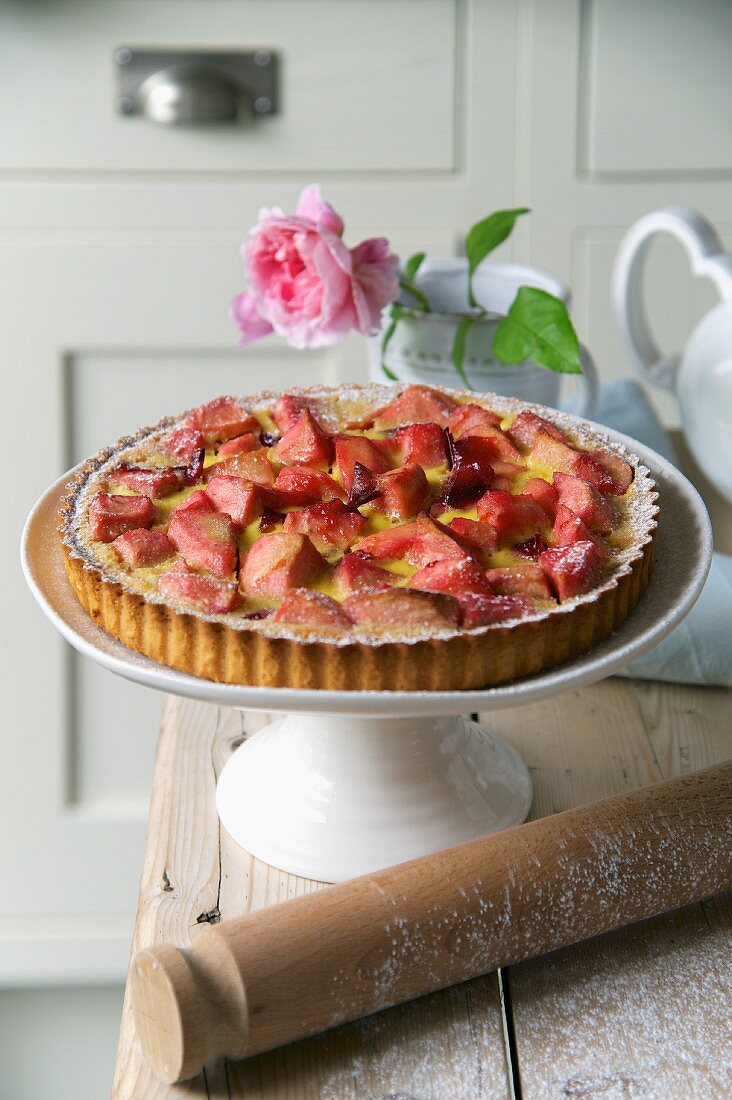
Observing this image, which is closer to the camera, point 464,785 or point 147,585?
point 147,585

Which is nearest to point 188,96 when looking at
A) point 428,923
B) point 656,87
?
point 656,87

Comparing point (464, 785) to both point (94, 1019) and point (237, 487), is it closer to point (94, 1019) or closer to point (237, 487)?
point (237, 487)

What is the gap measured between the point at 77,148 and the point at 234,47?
347 mm

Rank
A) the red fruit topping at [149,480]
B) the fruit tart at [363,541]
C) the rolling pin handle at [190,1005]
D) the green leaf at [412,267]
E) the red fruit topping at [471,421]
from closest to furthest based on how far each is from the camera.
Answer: the rolling pin handle at [190,1005] < the fruit tart at [363,541] < the red fruit topping at [149,480] < the red fruit topping at [471,421] < the green leaf at [412,267]

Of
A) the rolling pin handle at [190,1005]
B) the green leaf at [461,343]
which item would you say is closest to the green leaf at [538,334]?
the green leaf at [461,343]

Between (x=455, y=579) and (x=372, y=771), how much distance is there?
20cm

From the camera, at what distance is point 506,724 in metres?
1.18

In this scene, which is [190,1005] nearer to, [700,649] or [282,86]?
[700,649]

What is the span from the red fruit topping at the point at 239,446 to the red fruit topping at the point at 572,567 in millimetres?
321

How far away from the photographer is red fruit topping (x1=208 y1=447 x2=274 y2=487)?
1.03 meters

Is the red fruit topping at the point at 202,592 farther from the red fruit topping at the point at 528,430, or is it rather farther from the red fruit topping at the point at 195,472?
the red fruit topping at the point at 528,430

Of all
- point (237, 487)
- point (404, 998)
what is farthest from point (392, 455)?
point (404, 998)

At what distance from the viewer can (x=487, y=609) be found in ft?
2.74

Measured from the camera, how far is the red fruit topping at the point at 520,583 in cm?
88
